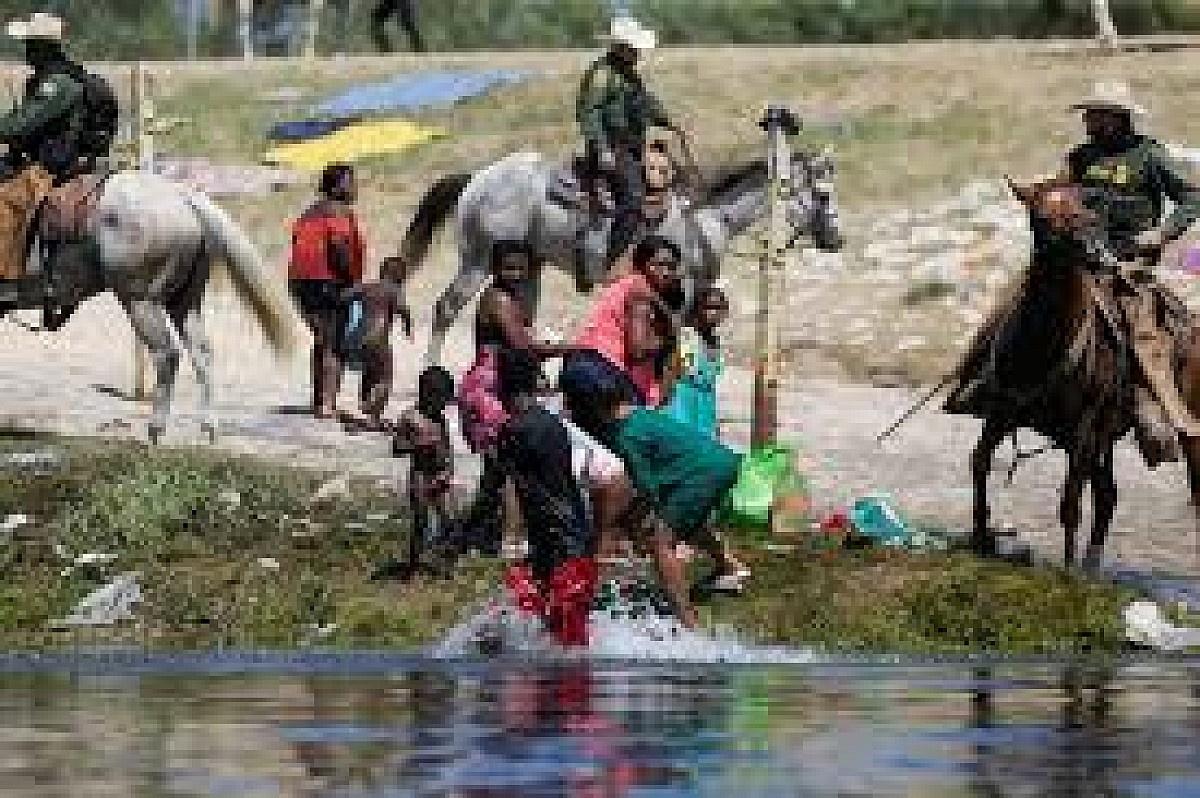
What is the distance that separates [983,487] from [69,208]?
7420mm

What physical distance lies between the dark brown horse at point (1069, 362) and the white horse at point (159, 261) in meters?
6.42

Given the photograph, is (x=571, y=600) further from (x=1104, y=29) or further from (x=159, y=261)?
(x=1104, y=29)

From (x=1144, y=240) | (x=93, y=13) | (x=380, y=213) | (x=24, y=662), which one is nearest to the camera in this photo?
(x=24, y=662)

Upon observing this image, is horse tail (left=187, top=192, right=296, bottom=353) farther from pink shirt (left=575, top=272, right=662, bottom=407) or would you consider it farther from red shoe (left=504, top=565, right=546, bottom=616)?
red shoe (left=504, top=565, right=546, bottom=616)

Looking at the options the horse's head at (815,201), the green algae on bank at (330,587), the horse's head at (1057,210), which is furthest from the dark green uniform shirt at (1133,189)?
the horse's head at (815,201)

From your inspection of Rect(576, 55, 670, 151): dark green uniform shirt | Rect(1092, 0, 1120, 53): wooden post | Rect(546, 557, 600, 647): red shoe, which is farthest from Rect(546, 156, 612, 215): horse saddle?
Rect(1092, 0, 1120, 53): wooden post

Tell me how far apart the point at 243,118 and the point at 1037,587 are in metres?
28.8

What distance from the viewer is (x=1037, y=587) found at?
2233 centimetres

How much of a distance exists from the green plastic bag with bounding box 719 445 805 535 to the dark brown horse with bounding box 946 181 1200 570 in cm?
101

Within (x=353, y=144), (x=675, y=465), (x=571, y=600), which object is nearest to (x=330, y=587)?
(x=675, y=465)

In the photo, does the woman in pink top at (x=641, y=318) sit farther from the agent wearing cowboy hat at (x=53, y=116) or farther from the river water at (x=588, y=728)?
the agent wearing cowboy hat at (x=53, y=116)

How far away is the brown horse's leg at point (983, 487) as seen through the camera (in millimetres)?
23719

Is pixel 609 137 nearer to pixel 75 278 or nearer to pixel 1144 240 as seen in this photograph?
pixel 75 278

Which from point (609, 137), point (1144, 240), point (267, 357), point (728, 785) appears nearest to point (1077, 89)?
Answer: point (267, 357)
